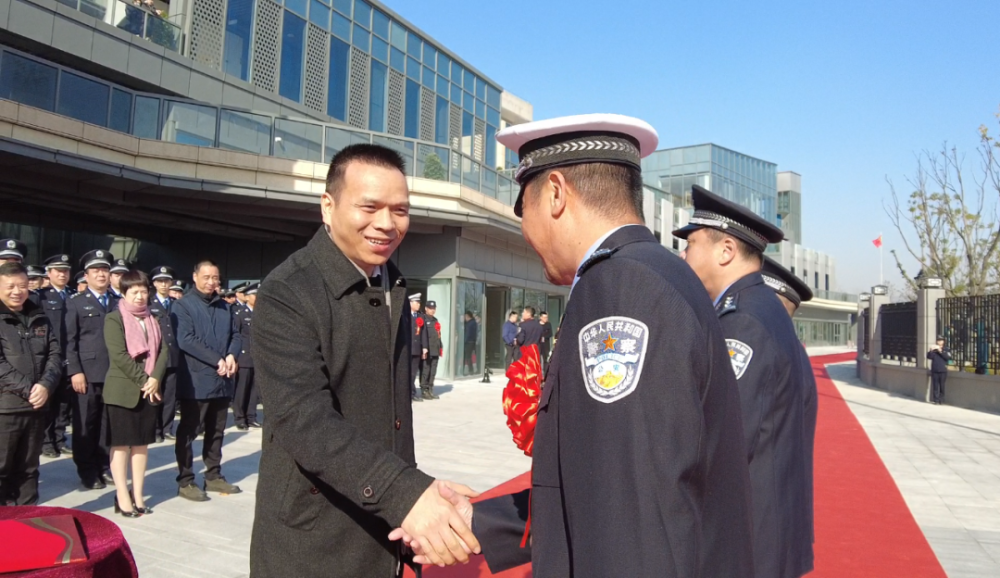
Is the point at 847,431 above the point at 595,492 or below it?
below

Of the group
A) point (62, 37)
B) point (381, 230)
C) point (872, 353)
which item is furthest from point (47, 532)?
point (872, 353)

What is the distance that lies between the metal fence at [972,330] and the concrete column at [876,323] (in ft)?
16.0

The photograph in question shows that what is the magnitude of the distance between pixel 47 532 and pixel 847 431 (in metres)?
12.0

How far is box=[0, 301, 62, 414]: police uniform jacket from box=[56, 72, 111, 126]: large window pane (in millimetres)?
9364

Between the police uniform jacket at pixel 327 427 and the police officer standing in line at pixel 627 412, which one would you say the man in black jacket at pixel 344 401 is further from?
the police officer standing in line at pixel 627 412

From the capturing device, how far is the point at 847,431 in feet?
37.8

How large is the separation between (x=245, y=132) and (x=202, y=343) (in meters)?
10.4

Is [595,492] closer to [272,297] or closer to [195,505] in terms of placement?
[272,297]

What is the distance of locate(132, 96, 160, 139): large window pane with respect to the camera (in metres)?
13.9

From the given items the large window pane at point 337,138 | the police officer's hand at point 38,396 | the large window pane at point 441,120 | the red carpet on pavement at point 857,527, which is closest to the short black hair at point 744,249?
the red carpet on pavement at point 857,527

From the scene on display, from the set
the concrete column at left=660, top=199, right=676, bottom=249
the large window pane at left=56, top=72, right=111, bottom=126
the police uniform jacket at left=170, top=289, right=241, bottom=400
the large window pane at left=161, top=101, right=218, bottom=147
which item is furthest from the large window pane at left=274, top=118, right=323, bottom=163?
the concrete column at left=660, top=199, right=676, bottom=249

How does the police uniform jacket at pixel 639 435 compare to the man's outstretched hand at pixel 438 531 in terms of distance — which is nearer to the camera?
the police uniform jacket at pixel 639 435

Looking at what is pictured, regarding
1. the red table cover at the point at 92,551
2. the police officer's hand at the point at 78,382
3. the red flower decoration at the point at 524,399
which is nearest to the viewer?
the red flower decoration at the point at 524,399

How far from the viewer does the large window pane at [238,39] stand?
1845 centimetres
